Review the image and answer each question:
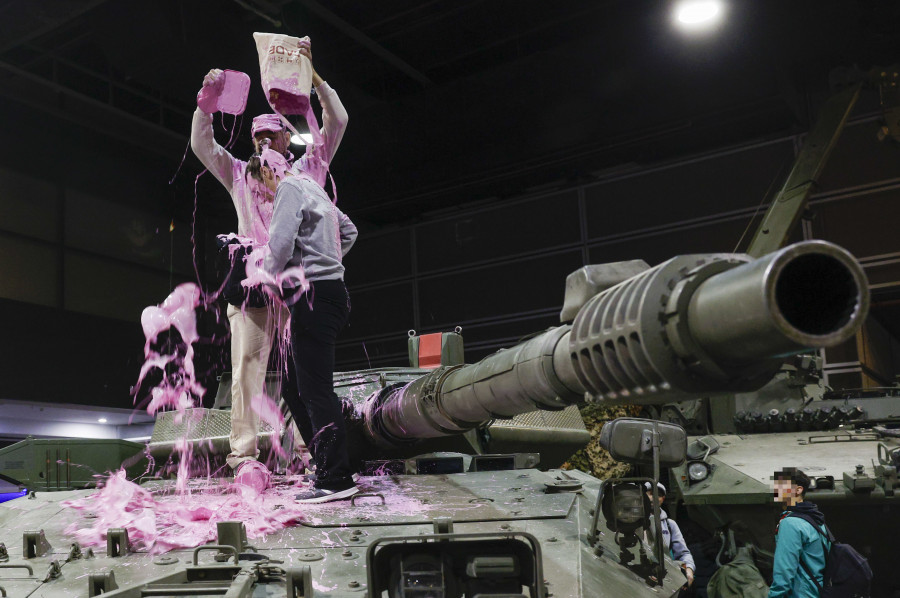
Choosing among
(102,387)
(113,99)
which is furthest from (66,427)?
(113,99)

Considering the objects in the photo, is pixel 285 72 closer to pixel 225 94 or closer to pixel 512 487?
pixel 225 94

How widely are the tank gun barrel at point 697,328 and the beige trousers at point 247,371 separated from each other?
2.21 meters

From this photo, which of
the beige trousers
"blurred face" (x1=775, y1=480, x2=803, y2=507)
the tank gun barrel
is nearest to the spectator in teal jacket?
"blurred face" (x1=775, y1=480, x2=803, y2=507)

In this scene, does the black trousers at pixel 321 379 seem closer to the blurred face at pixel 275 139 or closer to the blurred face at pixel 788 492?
the blurred face at pixel 275 139

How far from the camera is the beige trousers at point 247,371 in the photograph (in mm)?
4941

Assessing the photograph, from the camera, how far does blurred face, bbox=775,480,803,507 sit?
6.76 metres

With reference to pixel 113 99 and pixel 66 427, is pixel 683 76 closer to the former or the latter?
pixel 113 99

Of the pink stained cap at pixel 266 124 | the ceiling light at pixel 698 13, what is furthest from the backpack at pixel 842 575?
the ceiling light at pixel 698 13

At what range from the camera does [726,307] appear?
6.66 feet

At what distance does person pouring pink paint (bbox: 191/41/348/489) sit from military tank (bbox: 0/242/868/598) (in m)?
0.32

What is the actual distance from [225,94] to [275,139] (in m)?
0.41

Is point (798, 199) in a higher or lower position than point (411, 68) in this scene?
lower

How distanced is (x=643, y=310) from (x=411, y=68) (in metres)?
11.4

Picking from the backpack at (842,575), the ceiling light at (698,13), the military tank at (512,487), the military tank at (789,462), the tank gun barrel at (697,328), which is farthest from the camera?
the ceiling light at (698,13)
